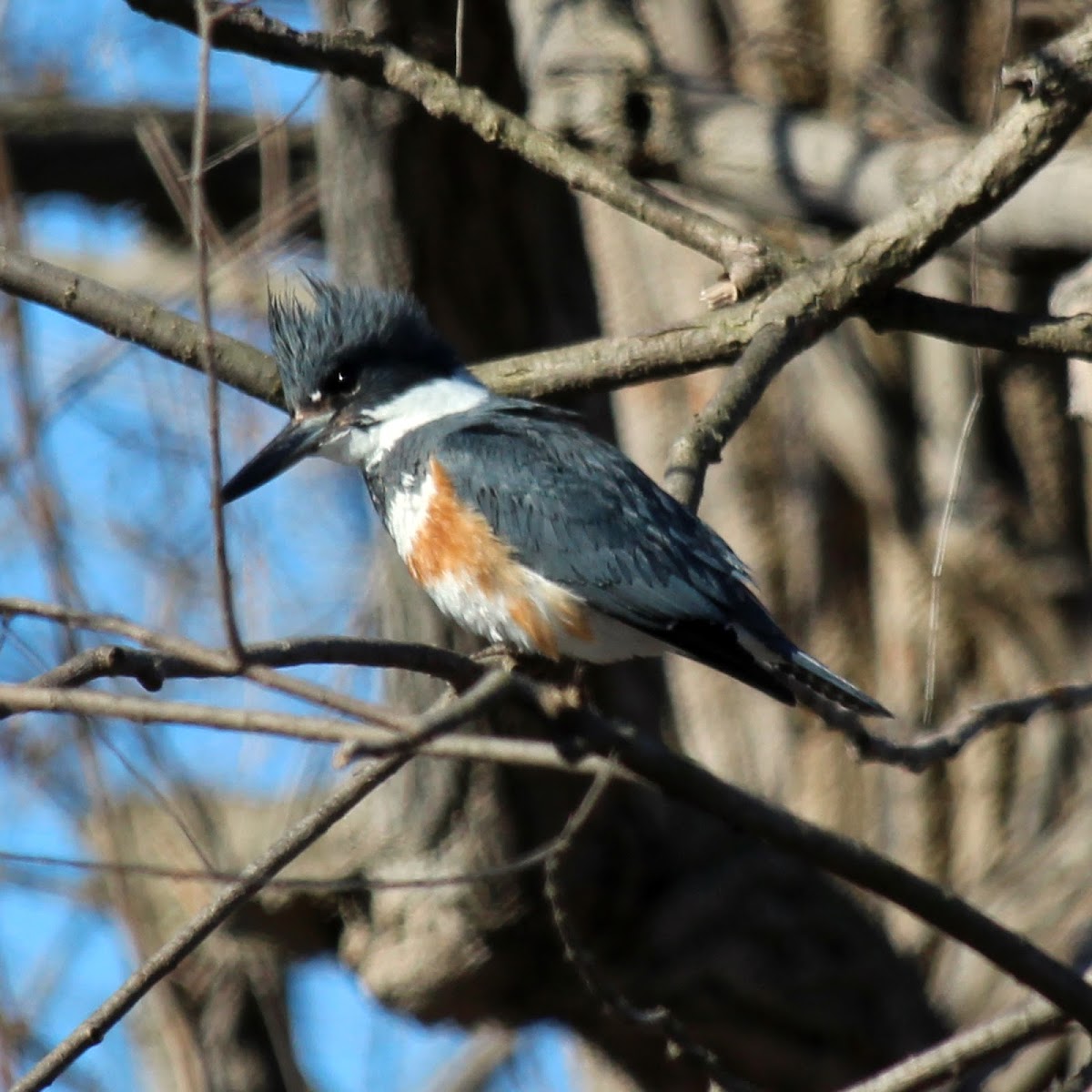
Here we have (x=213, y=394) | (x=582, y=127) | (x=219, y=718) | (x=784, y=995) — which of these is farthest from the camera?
(x=784, y=995)

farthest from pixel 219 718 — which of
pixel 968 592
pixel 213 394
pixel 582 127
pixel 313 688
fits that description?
pixel 968 592

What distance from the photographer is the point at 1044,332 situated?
2.63 metres

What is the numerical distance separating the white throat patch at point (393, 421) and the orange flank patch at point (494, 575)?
32 centimetres

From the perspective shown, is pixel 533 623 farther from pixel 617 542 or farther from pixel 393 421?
pixel 393 421

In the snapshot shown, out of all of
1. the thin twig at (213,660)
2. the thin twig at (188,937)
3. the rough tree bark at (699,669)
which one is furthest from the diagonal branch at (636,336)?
the thin twig at (213,660)

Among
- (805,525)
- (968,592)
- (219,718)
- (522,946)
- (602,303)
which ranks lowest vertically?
(219,718)

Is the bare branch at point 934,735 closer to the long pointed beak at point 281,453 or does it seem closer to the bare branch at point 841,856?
the bare branch at point 841,856

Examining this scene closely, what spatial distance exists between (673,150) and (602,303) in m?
1.87

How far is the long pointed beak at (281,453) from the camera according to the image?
2.92 metres

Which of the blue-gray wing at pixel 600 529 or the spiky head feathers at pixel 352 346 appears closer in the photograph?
the blue-gray wing at pixel 600 529

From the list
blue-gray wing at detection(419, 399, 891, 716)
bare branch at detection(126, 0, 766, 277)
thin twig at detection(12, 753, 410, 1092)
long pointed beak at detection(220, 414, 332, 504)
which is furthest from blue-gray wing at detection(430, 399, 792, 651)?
thin twig at detection(12, 753, 410, 1092)

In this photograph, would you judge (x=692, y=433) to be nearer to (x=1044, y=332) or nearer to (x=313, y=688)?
(x=1044, y=332)

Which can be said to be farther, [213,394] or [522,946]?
[522,946]

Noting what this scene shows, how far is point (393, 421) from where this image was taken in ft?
9.92
